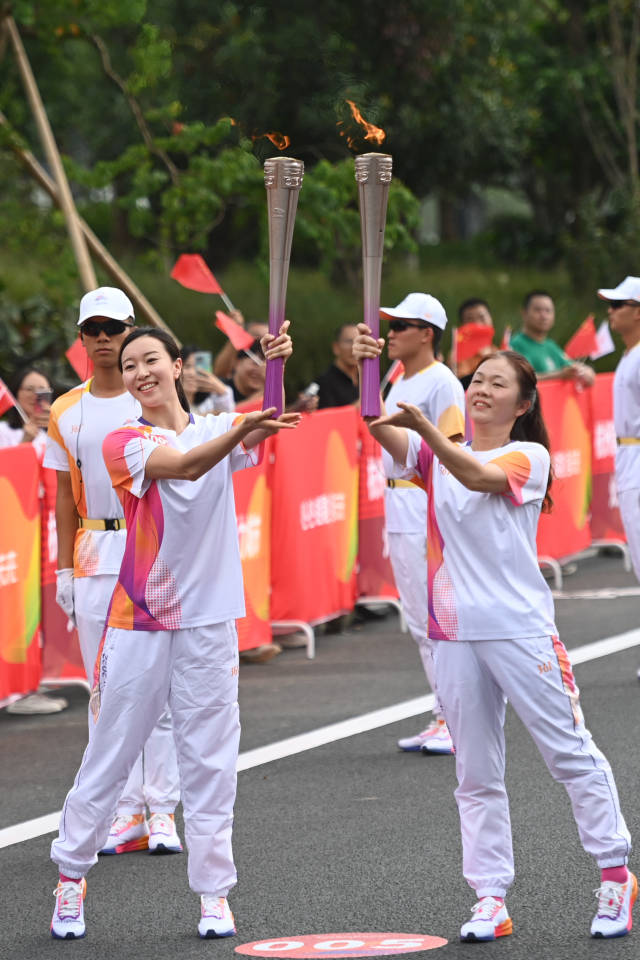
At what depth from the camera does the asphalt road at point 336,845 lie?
16.8 ft

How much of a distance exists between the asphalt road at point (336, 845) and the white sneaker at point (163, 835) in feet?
0.17

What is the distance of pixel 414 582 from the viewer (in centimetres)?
748

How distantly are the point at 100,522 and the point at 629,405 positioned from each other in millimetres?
3850

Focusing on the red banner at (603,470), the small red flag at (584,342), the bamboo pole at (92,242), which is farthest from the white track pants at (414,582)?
the red banner at (603,470)

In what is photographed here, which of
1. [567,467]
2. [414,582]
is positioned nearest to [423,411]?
[414,582]

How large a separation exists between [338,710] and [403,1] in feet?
40.5

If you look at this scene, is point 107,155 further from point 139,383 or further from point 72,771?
point 139,383

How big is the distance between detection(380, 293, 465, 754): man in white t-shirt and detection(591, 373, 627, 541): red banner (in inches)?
232

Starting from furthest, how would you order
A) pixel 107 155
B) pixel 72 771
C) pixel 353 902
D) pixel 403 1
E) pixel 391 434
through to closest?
pixel 107 155 < pixel 403 1 < pixel 72 771 < pixel 353 902 < pixel 391 434

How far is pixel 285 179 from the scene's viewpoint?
177 inches

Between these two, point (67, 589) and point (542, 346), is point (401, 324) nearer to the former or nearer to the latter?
point (67, 589)

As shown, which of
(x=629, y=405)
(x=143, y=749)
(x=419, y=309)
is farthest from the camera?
(x=629, y=405)

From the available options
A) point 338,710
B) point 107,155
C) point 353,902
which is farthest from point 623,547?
point 107,155

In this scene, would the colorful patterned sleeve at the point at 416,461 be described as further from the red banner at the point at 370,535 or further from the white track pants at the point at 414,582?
the red banner at the point at 370,535
